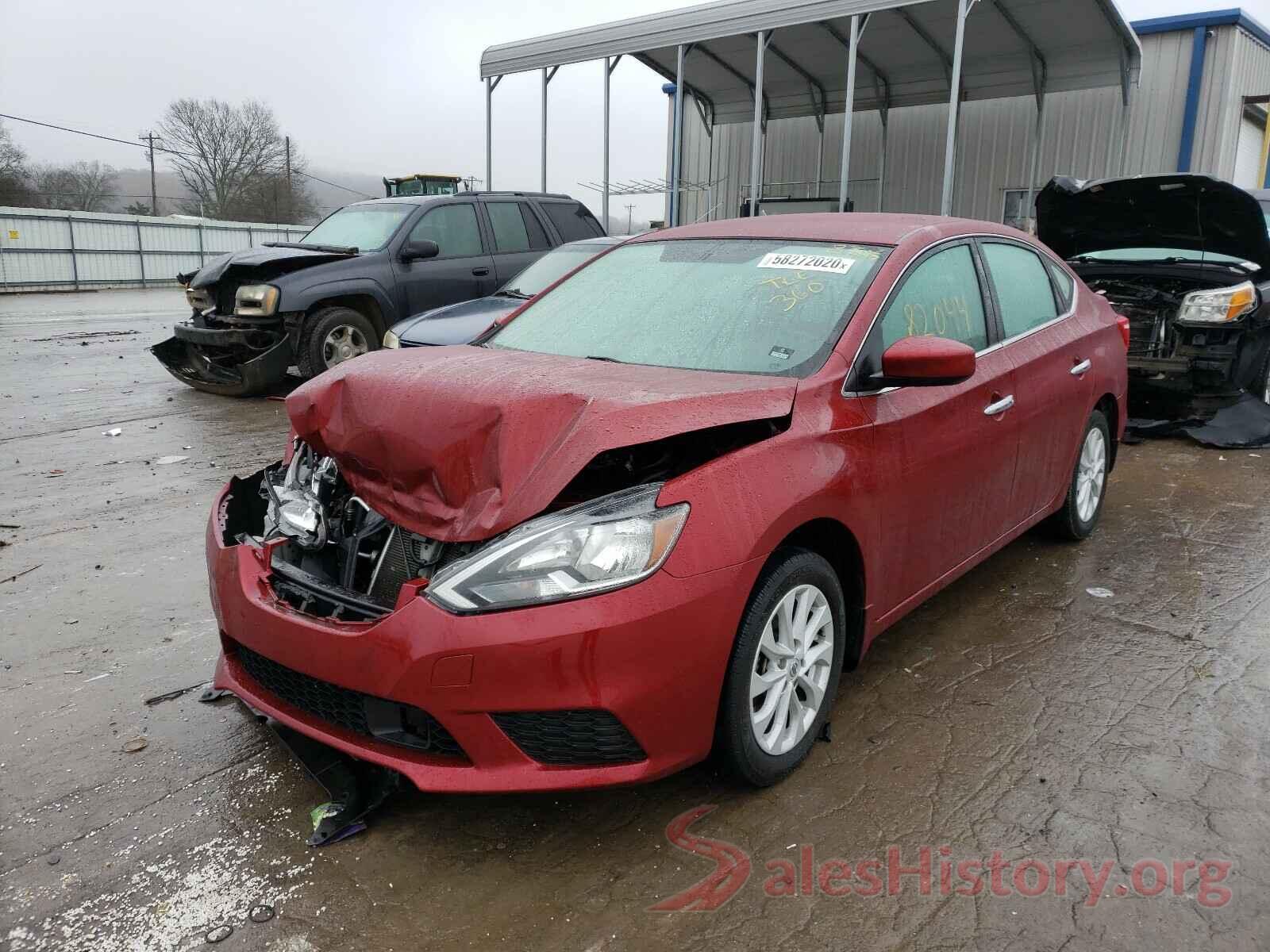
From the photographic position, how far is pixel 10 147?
49625 millimetres

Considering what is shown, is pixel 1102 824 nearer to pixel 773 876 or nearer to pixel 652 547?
pixel 773 876

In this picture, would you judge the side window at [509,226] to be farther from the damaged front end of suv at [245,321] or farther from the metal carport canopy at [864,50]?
the metal carport canopy at [864,50]

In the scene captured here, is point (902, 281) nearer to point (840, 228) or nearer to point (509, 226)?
point (840, 228)

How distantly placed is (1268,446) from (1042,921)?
266 inches

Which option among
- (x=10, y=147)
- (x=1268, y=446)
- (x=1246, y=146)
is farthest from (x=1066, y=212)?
(x=10, y=147)

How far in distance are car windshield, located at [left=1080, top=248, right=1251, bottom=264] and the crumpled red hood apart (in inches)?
240

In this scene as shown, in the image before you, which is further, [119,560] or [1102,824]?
[119,560]

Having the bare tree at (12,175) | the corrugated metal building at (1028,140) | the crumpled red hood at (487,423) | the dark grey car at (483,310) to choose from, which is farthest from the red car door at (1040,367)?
the bare tree at (12,175)

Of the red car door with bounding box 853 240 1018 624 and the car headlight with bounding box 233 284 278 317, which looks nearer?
the red car door with bounding box 853 240 1018 624

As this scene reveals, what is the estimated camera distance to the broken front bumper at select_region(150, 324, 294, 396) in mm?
8711

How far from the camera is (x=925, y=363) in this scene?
2914mm

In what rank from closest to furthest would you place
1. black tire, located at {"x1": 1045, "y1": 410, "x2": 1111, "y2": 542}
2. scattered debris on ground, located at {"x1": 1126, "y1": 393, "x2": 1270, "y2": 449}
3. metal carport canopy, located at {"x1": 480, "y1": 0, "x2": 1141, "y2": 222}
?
black tire, located at {"x1": 1045, "y1": 410, "x2": 1111, "y2": 542} < scattered debris on ground, located at {"x1": 1126, "y1": 393, "x2": 1270, "y2": 449} < metal carport canopy, located at {"x1": 480, "y1": 0, "x2": 1141, "y2": 222}

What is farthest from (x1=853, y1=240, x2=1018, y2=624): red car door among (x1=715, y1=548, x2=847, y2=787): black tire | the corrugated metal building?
the corrugated metal building

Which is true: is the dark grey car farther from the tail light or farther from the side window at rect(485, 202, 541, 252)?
the tail light
